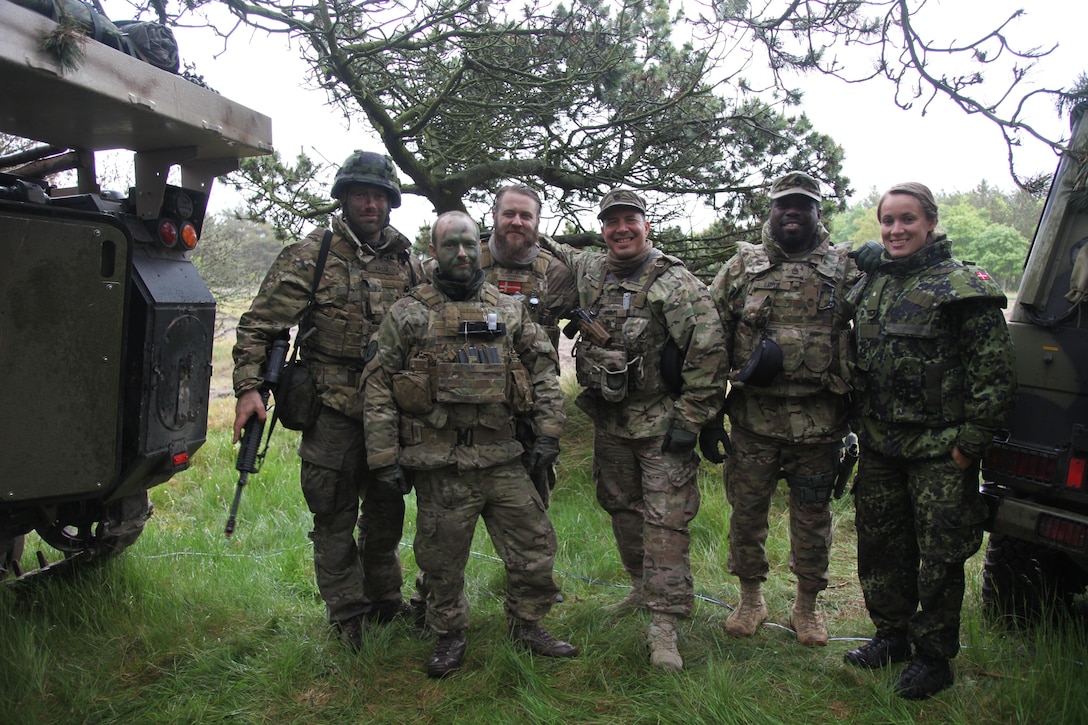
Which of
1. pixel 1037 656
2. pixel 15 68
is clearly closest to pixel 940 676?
pixel 1037 656

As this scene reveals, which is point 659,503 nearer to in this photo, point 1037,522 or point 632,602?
point 632,602

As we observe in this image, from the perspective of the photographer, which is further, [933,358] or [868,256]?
[868,256]

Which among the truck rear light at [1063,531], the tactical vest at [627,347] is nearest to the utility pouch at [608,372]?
the tactical vest at [627,347]

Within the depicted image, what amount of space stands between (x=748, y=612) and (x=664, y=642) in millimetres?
620

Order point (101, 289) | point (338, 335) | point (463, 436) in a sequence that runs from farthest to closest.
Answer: point (338, 335) < point (463, 436) < point (101, 289)

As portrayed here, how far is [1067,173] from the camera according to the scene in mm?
3320

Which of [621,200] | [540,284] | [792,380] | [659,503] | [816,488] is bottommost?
[659,503]

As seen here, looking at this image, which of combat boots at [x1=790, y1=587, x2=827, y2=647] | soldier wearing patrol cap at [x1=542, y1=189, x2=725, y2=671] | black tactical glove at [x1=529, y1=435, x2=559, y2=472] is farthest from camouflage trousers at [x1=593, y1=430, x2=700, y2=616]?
combat boots at [x1=790, y1=587, x2=827, y2=647]

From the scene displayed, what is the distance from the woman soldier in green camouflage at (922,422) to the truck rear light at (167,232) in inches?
122

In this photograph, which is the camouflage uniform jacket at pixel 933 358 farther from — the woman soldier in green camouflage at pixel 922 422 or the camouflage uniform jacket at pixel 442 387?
the camouflage uniform jacket at pixel 442 387

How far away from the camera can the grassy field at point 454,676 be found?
9.78ft

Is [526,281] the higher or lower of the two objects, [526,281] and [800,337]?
the higher

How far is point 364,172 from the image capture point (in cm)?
364

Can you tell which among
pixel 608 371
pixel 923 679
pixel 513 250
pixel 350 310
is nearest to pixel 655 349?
pixel 608 371
